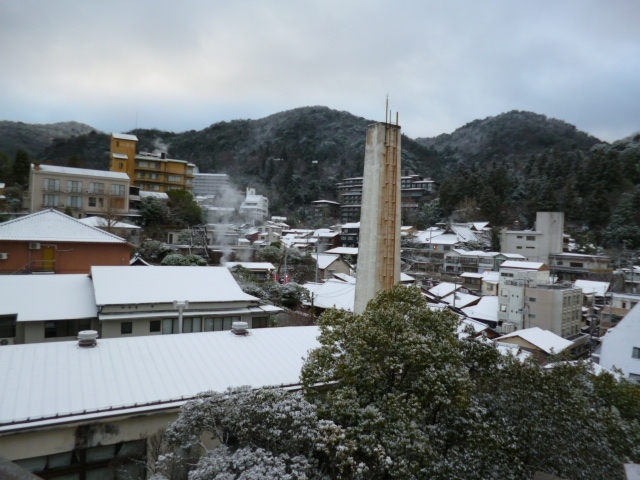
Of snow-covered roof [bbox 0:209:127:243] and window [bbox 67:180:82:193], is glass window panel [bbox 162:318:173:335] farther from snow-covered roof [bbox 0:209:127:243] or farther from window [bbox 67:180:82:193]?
window [bbox 67:180:82:193]

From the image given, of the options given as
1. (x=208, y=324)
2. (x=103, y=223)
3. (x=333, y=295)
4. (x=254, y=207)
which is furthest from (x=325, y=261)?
(x=254, y=207)

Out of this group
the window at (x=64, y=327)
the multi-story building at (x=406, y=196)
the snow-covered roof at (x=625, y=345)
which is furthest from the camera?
the multi-story building at (x=406, y=196)

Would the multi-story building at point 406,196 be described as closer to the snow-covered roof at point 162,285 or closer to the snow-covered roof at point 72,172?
the snow-covered roof at point 72,172

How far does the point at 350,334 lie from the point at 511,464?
2358 millimetres

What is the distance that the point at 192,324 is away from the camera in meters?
11.1

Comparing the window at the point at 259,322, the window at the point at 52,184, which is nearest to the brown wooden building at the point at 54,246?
the window at the point at 259,322

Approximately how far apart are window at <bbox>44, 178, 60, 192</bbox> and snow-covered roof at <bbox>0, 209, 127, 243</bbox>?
12.7 meters

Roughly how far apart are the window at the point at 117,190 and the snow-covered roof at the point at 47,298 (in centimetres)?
1812

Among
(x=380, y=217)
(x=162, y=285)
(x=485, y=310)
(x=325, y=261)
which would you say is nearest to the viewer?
(x=380, y=217)

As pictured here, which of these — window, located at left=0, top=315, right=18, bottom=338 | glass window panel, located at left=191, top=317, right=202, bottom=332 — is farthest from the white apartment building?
window, located at left=0, top=315, right=18, bottom=338

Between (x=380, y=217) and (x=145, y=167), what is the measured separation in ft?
111

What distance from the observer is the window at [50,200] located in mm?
26014

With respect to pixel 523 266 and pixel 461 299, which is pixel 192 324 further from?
pixel 523 266

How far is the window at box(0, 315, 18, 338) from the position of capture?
31.4 feet
